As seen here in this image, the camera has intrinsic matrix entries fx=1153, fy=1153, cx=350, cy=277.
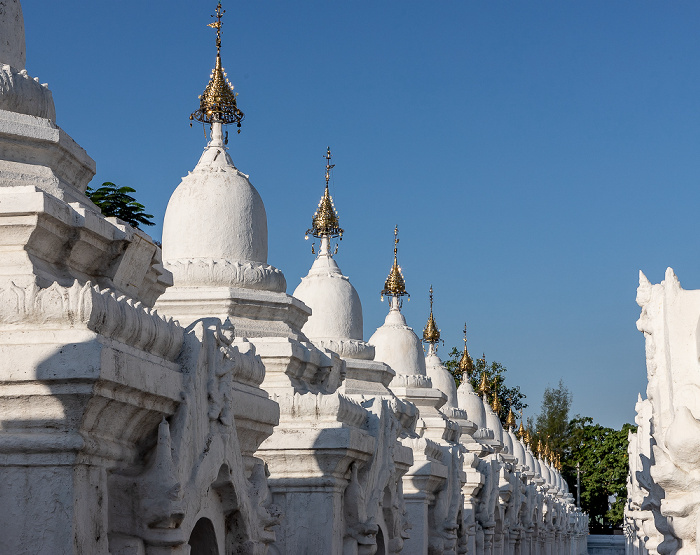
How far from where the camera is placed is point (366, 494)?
1464 cm

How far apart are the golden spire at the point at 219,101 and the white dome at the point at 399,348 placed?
33.7 feet

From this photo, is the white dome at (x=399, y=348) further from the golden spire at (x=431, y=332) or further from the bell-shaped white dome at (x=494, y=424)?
the bell-shaped white dome at (x=494, y=424)

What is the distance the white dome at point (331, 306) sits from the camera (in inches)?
765

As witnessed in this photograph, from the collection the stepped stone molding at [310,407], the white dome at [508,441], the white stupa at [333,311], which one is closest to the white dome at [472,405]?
the white dome at [508,441]

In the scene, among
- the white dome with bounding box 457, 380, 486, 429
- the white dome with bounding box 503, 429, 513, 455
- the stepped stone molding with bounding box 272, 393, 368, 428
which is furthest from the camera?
the white dome with bounding box 503, 429, 513, 455

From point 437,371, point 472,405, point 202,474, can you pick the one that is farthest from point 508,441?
point 202,474

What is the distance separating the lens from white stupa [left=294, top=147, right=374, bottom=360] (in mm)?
19250

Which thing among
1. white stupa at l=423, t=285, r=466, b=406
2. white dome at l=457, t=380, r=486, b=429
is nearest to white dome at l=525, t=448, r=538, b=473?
white dome at l=457, t=380, r=486, b=429

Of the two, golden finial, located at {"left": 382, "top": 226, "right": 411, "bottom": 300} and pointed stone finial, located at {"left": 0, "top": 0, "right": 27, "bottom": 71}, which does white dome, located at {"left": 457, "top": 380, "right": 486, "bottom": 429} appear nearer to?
golden finial, located at {"left": 382, "top": 226, "right": 411, "bottom": 300}

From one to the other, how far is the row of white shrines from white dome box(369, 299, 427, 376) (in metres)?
6.13

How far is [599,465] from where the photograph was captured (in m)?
91.2

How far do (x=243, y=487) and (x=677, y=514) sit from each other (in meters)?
4.14

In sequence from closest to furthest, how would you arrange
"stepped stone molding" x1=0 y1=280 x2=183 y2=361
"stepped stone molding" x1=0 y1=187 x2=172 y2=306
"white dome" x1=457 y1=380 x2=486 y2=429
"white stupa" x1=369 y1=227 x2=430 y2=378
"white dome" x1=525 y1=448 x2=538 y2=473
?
"stepped stone molding" x1=0 y1=280 x2=183 y2=361 → "stepped stone molding" x1=0 y1=187 x2=172 y2=306 → "white stupa" x1=369 y1=227 x2=430 y2=378 → "white dome" x1=457 y1=380 x2=486 y2=429 → "white dome" x1=525 y1=448 x2=538 y2=473

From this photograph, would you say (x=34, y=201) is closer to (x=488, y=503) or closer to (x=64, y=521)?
(x=64, y=521)
